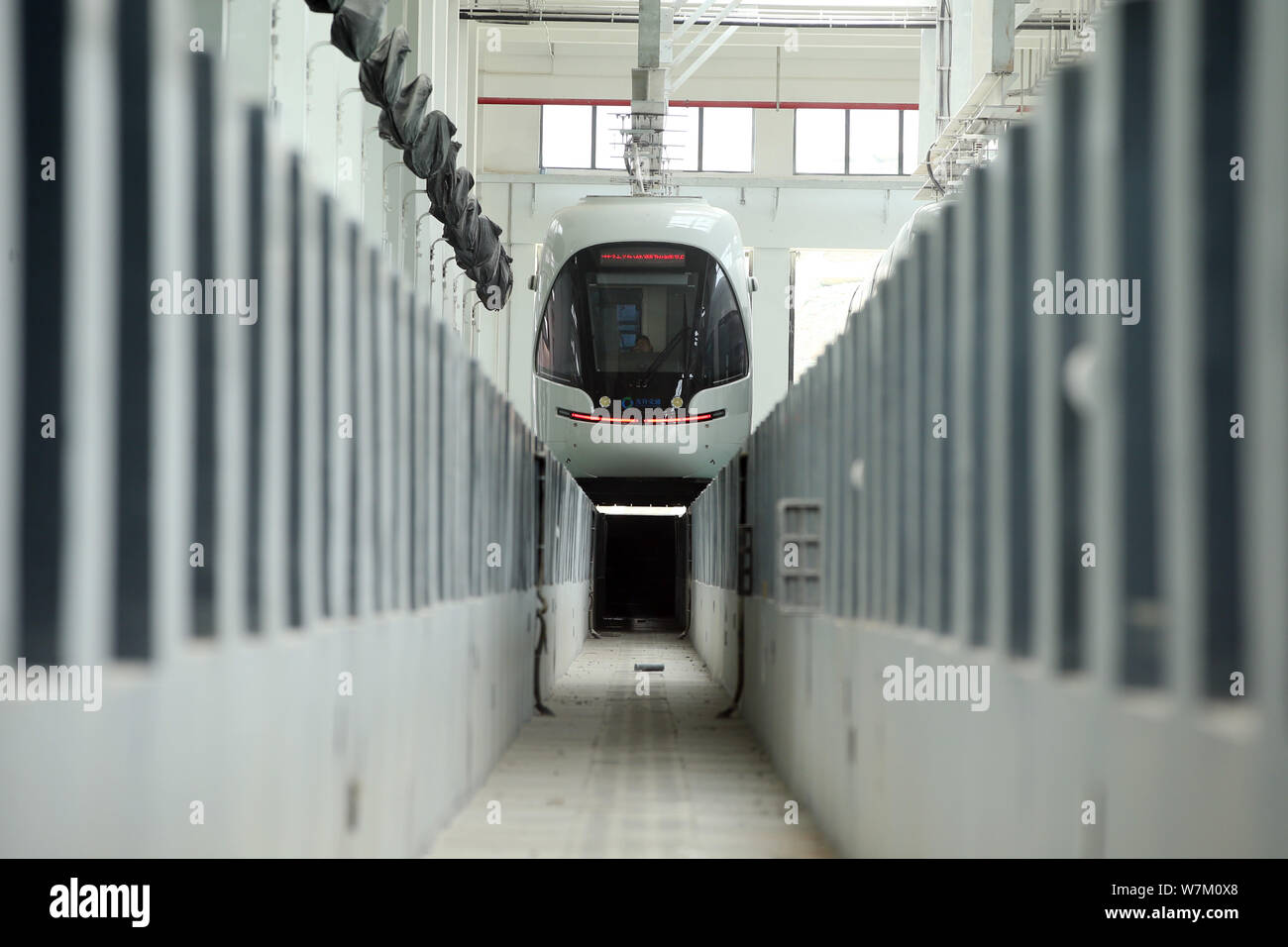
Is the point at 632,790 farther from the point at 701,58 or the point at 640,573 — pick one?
the point at 701,58

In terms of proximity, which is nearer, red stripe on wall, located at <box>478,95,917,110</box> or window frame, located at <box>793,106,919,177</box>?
red stripe on wall, located at <box>478,95,917,110</box>

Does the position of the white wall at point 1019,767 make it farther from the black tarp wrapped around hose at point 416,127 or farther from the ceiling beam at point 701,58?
the ceiling beam at point 701,58

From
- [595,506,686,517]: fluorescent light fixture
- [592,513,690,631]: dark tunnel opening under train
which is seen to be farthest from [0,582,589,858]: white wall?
[592,513,690,631]: dark tunnel opening under train

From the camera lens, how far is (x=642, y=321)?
52.5 ft

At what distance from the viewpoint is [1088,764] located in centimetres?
283

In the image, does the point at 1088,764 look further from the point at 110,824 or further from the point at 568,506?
the point at 568,506

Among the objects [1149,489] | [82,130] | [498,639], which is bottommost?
[498,639]

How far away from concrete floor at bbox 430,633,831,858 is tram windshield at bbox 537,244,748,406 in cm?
439

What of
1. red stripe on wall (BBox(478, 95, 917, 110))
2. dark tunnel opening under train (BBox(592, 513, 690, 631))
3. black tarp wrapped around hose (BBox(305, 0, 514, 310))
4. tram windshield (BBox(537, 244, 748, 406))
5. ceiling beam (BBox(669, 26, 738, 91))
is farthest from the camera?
red stripe on wall (BBox(478, 95, 917, 110))

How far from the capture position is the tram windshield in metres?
16.0

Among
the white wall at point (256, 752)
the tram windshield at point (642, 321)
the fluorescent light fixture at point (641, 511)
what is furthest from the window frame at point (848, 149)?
the white wall at point (256, 752)

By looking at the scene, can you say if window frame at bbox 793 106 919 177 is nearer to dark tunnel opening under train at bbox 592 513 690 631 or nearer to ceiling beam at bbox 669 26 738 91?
ceiling beam at bbox 669 26 738 91
